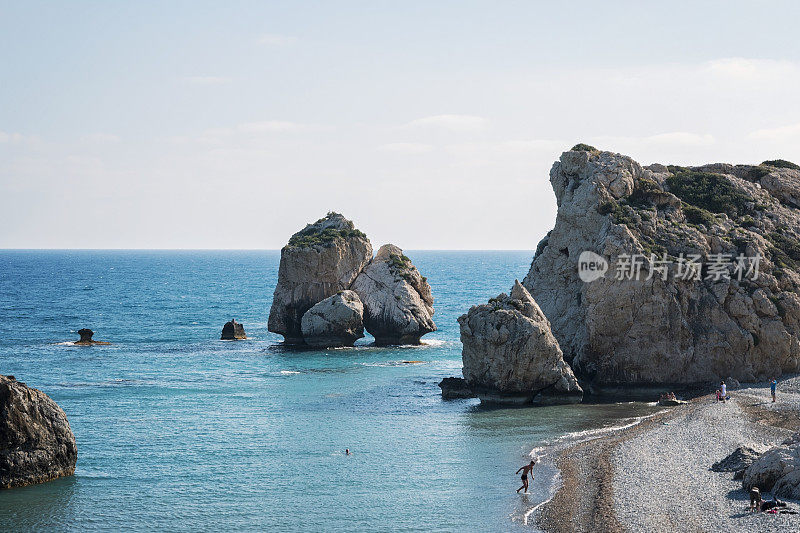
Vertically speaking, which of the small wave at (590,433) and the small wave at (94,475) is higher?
the small wave at (590,433)

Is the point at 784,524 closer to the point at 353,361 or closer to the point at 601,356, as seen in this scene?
the point at 601,356

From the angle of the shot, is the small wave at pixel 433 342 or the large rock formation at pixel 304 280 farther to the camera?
the small wave at pixel 433 342

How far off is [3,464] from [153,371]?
3522 cm

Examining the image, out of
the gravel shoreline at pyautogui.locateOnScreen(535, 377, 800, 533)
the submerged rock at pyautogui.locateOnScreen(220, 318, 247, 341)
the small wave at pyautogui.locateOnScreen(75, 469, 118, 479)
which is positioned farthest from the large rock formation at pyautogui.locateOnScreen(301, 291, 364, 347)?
the small wave at pyautogui.locateOnScreen(75, 469, 118, 479)

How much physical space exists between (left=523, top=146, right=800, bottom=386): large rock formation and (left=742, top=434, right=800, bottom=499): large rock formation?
78.7 ft

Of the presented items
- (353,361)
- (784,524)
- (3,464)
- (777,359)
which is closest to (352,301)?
(353,361)

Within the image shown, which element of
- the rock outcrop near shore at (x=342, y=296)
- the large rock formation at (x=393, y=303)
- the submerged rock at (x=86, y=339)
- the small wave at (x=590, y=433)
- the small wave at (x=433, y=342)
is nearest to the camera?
the small wave at (x=590, y=433)

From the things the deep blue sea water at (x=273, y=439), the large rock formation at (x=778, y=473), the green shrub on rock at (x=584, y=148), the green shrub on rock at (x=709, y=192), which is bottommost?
the deep blue sea water at (x=273, y=439)

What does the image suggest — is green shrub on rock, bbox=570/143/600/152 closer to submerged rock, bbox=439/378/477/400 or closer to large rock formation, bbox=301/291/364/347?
submerged rock, bbox=439/378/477/400

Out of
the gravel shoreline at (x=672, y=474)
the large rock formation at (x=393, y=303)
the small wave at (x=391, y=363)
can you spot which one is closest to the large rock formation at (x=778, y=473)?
the gravel shoreline at (x=672, y=474)

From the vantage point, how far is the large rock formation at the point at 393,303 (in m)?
86.9

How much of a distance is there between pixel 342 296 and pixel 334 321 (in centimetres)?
282

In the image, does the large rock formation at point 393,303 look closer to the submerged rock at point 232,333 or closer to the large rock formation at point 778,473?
the submerged rock at point 232,333

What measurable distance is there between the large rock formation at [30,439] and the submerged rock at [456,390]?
28.1 m
